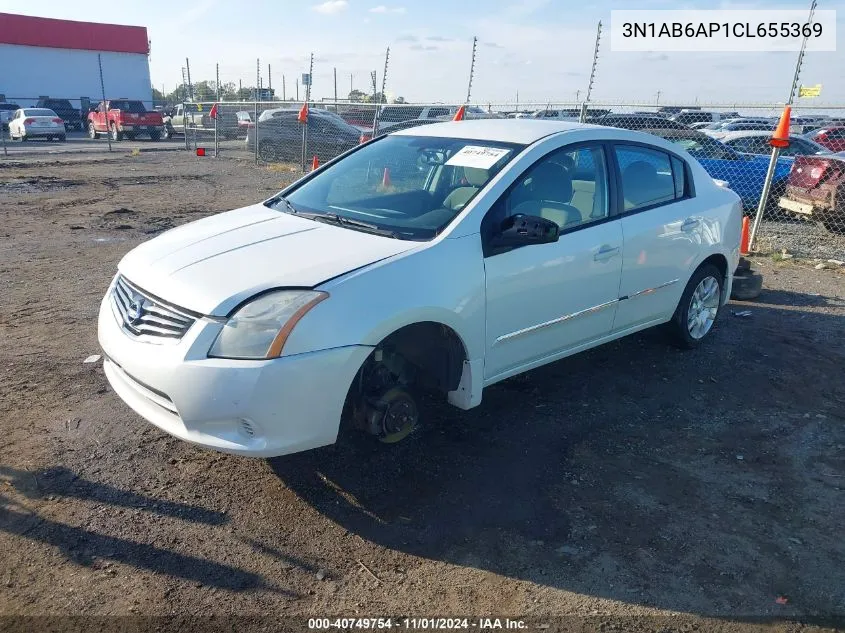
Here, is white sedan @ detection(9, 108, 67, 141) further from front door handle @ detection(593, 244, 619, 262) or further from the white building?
front door handle @ detection(593, 244, 619, 262)

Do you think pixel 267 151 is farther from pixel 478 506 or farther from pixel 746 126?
pixel 478 506

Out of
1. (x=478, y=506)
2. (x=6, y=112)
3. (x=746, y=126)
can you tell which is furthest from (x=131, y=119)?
(x=478, y=506)

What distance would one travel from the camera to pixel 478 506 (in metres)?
3.32

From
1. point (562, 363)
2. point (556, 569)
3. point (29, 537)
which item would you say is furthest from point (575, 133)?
point (29, 537)

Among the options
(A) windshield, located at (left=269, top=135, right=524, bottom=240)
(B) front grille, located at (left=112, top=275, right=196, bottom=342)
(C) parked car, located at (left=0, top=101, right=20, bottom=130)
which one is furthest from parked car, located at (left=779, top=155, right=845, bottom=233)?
(C) parked car, located at (left=0, top=101, right=20, bottom=130)

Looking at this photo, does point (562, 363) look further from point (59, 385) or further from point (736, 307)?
point (59, 385)

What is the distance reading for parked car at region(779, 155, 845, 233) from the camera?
10.0m

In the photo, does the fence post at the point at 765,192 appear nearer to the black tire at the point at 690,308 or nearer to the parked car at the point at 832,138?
the black tire at the point at 690,308

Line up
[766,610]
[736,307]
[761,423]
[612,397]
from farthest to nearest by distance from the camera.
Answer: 1. [736,307]
2. [612,397]
3. [761,423]
4. [766,610]

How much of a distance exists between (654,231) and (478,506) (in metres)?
2.40

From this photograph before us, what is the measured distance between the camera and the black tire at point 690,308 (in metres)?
5.28

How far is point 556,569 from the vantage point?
2895 mm

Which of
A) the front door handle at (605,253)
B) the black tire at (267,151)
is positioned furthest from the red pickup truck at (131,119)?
the front door handle at (605,253)

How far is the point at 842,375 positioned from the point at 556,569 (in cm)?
347
